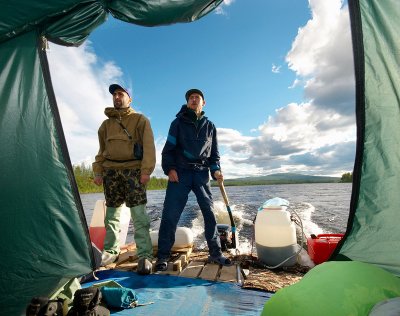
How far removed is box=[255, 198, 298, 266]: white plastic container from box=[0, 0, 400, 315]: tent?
1791mm

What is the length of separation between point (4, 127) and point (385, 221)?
9.71 ft

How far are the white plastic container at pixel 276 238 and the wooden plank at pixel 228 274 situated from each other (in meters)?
0.57

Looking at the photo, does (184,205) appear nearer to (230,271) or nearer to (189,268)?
(189,268)

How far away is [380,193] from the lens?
1774 millimetres

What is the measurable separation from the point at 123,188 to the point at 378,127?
2993mm

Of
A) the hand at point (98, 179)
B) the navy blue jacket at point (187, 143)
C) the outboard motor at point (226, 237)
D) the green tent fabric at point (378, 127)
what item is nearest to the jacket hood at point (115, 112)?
the navy blue jacket at point (187, 143)

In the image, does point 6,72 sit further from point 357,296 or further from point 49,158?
point 357,296

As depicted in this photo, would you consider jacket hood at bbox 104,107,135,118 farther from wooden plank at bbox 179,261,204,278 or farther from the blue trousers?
wooden plank at bbox 179,261,204,278

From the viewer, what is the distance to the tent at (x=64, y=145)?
1.76m

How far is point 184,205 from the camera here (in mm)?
3668

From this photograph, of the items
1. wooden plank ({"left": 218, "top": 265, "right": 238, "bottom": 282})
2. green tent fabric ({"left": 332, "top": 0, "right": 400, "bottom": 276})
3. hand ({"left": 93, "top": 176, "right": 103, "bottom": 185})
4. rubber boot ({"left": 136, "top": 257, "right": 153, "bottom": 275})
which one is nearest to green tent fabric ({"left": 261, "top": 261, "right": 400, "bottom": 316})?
green tent fabric ({"left": 332, "top": 0, "right": 400, "bottom": 276})

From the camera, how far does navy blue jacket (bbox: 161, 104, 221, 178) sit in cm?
373

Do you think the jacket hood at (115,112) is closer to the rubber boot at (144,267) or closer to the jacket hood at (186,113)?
the jacket hood at (186,113)

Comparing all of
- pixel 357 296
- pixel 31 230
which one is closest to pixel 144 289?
pixel 31 230
